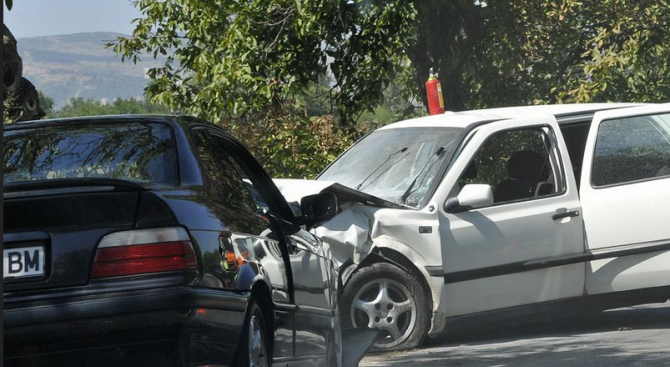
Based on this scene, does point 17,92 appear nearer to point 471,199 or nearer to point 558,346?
point 471,199

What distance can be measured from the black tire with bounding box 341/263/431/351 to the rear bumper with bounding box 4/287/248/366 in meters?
4.45

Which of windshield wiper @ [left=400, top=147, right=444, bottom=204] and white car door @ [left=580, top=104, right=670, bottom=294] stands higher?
windshield wiper @ [left=400, top=147, right=444, bottom=204]

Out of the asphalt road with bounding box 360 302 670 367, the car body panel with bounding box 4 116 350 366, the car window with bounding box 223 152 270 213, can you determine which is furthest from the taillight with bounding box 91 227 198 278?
the asphalt road with bounding box 360 302 670 367

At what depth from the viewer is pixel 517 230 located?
29.6 ft

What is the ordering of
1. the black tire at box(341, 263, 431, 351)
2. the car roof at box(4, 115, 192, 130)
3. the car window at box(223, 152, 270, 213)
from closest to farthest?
the car roof at box(4, 115, 192, 130), the car window at box(223, 152, 270, 213), the black tire at box(341, 263, 431, 351)

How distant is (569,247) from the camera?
30.2 feet

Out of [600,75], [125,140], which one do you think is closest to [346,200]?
[125,140]

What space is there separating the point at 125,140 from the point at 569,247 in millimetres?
5010

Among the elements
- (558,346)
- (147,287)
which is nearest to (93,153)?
(147,287)

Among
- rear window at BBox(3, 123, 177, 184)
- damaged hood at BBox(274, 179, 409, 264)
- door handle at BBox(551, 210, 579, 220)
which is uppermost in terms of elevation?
rear window at BBox(3, 123, 177, 184)

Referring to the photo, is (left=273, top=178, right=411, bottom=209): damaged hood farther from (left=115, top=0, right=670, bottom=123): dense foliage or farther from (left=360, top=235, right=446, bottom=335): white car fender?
(left=115, top=0, right=670, bottom=123): dense foliage

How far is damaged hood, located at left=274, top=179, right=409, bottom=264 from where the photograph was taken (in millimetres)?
8633

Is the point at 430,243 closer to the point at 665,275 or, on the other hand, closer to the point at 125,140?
the point at 665,275

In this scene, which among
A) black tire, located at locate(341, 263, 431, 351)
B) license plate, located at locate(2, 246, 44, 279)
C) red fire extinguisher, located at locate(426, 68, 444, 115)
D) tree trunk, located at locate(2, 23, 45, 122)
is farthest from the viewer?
tree trunk, located at locate(2, 23, 45, 122)
